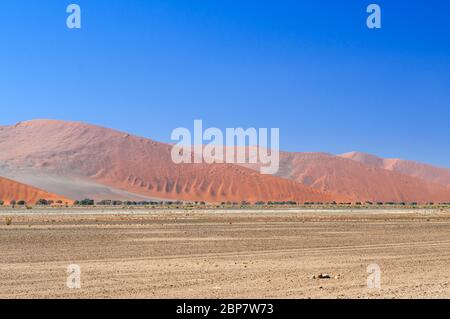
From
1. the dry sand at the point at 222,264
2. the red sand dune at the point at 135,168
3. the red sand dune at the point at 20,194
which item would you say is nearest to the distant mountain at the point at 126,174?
the red sand dune at the point at 135,168

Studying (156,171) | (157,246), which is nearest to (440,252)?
(157,246)

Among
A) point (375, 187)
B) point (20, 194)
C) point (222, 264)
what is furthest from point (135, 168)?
point (222, 264)

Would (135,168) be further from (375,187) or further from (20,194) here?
(375,187)

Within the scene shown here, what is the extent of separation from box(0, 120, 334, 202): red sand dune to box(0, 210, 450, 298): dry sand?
12465 centimetres

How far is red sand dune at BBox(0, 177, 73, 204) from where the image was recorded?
119 m

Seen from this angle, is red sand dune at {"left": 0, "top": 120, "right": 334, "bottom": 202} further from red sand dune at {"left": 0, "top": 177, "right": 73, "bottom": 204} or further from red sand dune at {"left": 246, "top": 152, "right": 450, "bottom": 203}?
red sand dune at {"left": 0, "top": 177, "right": 73, "bottom": 204}

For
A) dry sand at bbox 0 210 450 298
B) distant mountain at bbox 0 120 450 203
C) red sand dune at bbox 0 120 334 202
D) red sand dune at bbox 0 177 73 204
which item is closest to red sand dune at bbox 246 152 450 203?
distant mountain at bbox 0 120 450 203

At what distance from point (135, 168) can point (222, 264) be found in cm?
14740

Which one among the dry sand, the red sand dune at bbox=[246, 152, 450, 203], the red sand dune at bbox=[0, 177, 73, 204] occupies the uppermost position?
the red sand dune at bbox=[246, 152, 450, 203]

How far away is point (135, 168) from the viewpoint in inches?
6407

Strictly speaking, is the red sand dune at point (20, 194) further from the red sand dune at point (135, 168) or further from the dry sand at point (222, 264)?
the dry sand at point (222, 264)

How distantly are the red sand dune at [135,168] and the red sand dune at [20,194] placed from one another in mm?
27499

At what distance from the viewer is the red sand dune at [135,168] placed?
15462cm

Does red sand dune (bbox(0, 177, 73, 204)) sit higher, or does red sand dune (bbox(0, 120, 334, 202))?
red sand dune (bbox(0, 120, 334, 202))
